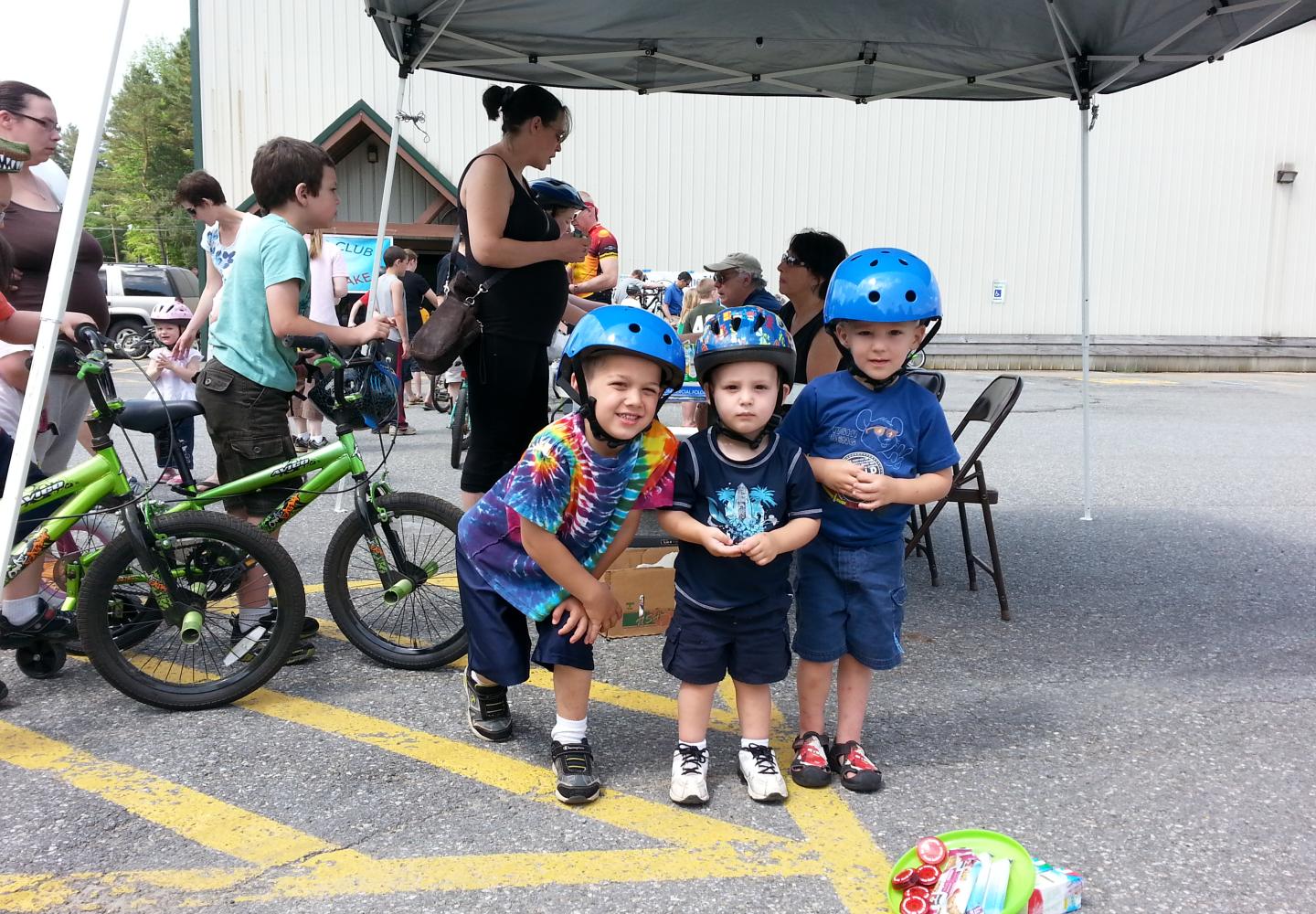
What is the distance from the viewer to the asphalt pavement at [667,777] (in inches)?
93.9

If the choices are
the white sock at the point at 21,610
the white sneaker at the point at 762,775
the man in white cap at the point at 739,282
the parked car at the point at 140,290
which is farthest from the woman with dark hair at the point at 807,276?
the parked car at the point at 140,290

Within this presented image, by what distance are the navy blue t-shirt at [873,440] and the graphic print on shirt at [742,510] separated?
24cm

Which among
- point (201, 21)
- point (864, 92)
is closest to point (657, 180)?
point (201, 21)

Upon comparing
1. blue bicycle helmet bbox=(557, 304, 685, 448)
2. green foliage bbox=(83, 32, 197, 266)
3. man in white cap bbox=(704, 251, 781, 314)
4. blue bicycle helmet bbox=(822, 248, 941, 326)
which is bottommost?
blue bicycle helmet bbox=(557, 304, 685, 448)

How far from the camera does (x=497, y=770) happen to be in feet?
9.83

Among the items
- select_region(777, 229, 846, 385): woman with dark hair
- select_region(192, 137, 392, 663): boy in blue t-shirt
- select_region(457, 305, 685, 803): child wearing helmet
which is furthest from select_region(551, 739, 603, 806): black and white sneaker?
select_region(777, 229, 846, 385): woman with dark hair

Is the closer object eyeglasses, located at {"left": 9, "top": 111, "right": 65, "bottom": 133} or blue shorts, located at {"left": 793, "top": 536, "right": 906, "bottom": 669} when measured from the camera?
blue shorts, located at {"left": 793, "top": 536, "right": 906, "bottom": 669}

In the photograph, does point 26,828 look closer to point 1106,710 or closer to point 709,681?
point 709,681

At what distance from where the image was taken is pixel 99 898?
2295mm

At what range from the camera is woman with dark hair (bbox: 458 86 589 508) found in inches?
138

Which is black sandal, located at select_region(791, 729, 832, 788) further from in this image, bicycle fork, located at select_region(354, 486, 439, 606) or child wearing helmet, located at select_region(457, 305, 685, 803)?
bicycle fork, located at select_region(354, 486, 439, 606)

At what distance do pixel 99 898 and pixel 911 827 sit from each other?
6.71 feet

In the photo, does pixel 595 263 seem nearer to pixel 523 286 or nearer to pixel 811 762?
pixel 523 286

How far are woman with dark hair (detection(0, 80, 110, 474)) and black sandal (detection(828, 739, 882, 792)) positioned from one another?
10.1 feet
